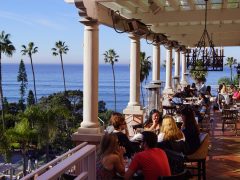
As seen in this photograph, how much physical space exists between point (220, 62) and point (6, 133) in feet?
72.2

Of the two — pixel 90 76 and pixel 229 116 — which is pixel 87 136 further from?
pixel 229 116

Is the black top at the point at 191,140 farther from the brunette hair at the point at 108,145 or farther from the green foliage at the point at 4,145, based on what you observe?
the green foliage at the point at 4,145

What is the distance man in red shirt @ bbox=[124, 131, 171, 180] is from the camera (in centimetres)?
401

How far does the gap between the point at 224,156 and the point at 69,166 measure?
5.01 m

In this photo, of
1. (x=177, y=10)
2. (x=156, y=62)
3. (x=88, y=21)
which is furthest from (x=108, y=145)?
(x=156, y=62)

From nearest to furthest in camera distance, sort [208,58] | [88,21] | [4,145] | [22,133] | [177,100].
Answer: [88,21], [208,58], [177,100], [22,133], [4,145]

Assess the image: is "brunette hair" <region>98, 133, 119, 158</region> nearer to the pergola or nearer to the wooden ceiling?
the pergola

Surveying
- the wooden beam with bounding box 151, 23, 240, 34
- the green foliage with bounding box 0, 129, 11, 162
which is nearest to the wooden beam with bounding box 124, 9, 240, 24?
the wooden beam with bounding box 151, 23, 240, 34

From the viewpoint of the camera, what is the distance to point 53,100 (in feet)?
170

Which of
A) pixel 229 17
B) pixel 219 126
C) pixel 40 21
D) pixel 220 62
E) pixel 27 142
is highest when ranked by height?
pixel 40 21

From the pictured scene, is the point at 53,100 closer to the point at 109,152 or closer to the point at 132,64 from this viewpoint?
the point at 132,64

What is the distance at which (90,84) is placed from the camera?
7039mm

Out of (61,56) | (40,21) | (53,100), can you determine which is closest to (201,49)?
(53,100)

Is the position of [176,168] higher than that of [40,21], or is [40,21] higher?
[40,21]
